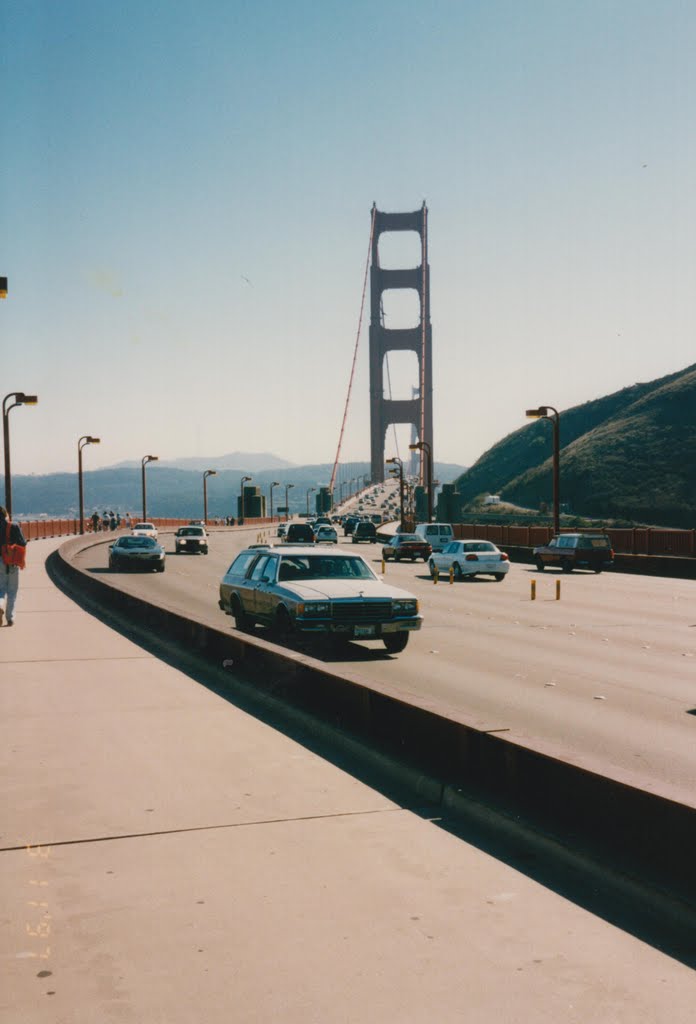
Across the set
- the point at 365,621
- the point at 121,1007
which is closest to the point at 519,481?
the point at 365,621

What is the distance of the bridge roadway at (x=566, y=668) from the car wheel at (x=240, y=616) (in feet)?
1.35

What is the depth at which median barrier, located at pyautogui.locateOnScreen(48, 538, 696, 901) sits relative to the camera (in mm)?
4957

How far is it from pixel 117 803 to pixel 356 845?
5.83 feet

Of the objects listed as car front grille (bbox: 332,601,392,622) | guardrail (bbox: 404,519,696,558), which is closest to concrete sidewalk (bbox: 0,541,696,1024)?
car front grille (bbox: 332,601,392,622)

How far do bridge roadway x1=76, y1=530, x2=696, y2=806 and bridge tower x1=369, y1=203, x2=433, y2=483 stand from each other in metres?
142

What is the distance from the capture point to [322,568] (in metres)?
15.6

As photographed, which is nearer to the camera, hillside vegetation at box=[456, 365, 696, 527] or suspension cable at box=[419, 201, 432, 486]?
hillside vegetation at box=[456, 365, 696, 527]

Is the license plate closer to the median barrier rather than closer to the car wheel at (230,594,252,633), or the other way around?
the car wheel at (230,594,252,633)

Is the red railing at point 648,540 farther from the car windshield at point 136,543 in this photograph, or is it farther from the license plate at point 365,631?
the license plate at point 365,631

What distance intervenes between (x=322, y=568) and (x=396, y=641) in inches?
66.0

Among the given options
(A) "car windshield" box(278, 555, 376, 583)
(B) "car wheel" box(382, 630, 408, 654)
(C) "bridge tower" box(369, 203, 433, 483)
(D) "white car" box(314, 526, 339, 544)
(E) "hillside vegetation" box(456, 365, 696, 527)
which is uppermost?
(C) "bridge tower" box(369, 203, 433, 483)

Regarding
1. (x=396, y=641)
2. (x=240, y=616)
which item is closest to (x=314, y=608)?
(x=396, y=641)

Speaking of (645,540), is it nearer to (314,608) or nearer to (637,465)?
(314,608)

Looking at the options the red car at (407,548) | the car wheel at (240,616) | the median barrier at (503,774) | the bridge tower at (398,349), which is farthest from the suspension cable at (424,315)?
the median barrier at (503,774)
